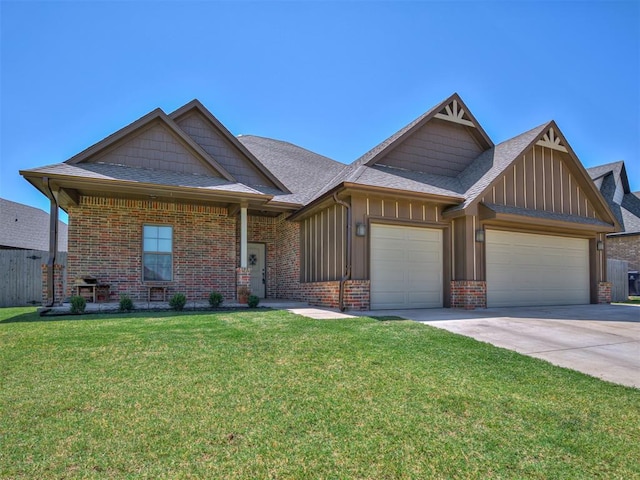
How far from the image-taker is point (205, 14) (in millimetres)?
10227

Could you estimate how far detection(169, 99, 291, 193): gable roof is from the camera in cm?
1306

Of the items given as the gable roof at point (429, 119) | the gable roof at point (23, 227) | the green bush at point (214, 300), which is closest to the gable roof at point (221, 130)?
the gable roof at point (429, 119)

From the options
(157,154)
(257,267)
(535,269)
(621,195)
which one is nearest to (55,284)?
(157,154)

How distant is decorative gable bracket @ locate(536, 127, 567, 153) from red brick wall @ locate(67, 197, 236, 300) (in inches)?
394

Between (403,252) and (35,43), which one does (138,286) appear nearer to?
(35,43)

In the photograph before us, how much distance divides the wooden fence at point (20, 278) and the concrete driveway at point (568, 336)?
42.0 ft

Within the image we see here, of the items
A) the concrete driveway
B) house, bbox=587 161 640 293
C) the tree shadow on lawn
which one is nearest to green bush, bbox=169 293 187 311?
the tree shadow on lawn

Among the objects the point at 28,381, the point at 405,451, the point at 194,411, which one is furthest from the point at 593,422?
the point at 28,381

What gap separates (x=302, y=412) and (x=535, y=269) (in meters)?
11.2

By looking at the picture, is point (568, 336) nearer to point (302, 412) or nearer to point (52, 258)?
point (302, 412)

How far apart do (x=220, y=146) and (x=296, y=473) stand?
12.3 meters

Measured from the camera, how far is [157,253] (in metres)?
12.3

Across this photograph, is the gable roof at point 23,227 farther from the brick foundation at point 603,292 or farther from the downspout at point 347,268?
the brick foundation at point 603,292

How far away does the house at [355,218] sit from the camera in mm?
10422
